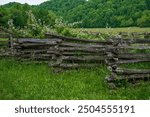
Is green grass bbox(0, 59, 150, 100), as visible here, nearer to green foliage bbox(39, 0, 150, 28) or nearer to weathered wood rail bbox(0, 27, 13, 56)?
weathered wood rail bbox(0, 27, 13, 56)

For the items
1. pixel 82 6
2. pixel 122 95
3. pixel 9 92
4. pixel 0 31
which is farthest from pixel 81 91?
pixel 82 6

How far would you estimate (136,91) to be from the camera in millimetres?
12758

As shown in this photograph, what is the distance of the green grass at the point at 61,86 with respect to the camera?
40.8 feet

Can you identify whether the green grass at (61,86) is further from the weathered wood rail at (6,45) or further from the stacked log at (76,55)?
the weathered wood rail at (6,45)

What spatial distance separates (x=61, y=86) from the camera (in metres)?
13.9

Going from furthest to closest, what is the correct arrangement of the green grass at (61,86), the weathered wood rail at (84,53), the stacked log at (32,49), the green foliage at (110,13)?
the green foliage at (110,13), the stacked log at (32,49), the weathered wood rail at (84,53), the green grass at (61,86)

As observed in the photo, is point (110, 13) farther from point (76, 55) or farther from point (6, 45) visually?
point (76, 55)

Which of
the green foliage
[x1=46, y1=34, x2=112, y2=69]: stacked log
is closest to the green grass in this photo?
[x1=46, y1=34, x2=112, y2=69]: stacked log

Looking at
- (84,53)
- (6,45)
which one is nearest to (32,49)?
(6,45)

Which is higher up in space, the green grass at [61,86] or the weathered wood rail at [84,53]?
the weathered wood rail at [84,53]

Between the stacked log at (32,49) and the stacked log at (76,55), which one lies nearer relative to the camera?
the stacked log at (76,55)

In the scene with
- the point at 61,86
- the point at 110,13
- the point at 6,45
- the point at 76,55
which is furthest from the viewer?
the point at 110,13

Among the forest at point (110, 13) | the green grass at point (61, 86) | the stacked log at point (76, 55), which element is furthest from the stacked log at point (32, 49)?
the forest at point (110, 13)

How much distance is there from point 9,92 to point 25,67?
503cm
